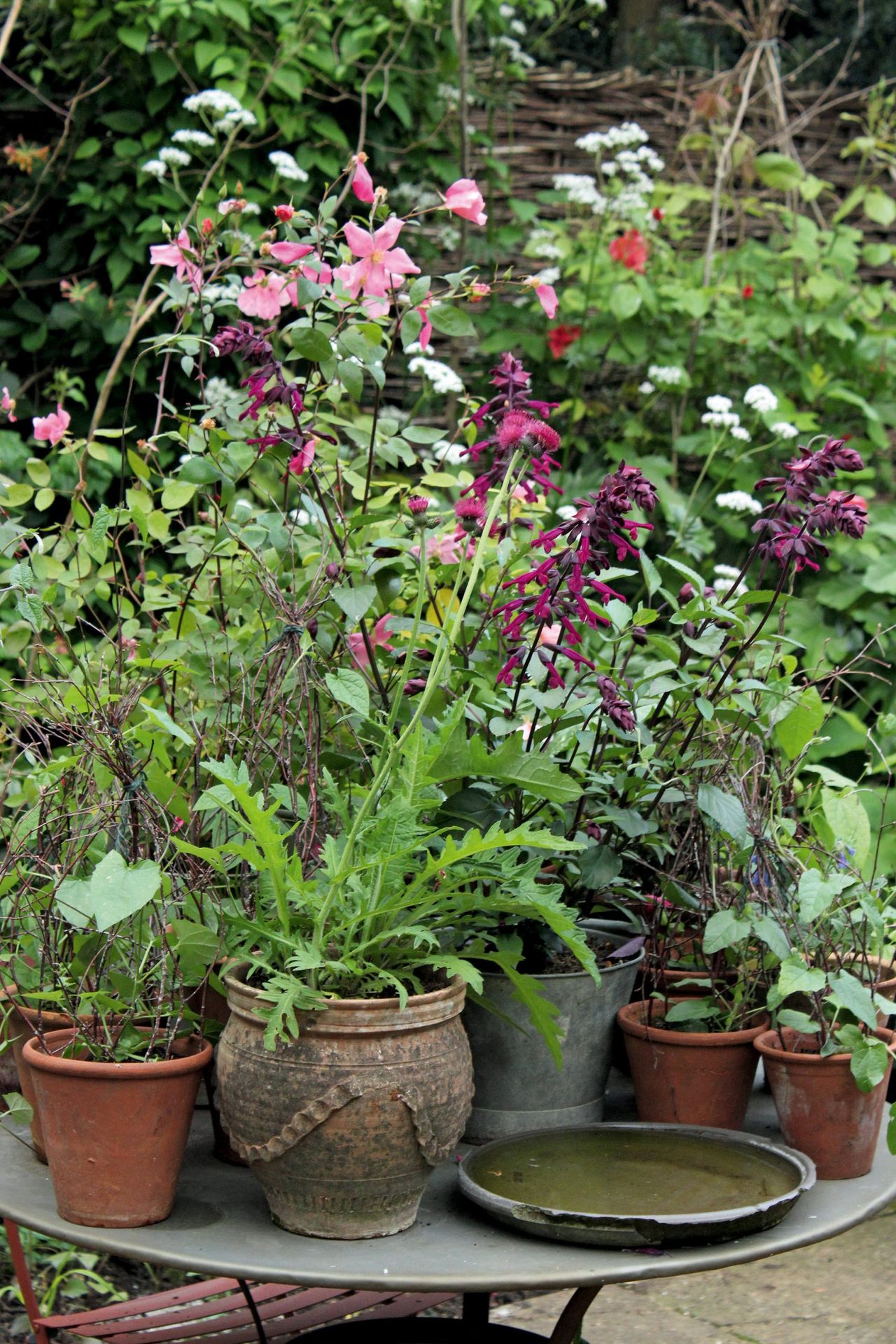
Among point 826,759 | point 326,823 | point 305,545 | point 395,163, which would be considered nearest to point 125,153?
point 395,163

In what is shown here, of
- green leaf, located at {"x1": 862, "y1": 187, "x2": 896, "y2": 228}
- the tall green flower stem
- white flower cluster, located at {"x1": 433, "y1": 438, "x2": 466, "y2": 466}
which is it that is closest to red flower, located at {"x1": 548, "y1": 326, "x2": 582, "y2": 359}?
green leaf, located at {"x1": 862, "y1": 187, "x2": 896, "y2": 228}

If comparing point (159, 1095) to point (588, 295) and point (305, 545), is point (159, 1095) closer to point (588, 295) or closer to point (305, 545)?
point (305, 545)

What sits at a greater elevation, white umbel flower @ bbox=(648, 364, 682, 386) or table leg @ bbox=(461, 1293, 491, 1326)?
white umbel flower @ bbox=(648, 364, 682, 386)

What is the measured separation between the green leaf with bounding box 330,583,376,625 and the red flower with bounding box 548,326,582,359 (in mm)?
2746

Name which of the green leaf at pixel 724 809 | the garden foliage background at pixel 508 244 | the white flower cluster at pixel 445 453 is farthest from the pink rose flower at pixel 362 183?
the garden foliage background at pixel 508 244

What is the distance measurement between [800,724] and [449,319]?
0.57 m

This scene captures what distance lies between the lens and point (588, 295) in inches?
150

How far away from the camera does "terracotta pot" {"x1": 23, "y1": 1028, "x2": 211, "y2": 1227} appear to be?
3.42ft

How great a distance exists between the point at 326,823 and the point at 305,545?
54cm

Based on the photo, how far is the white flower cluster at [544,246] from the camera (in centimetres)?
385

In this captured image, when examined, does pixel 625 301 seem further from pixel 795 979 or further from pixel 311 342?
pixel 795 979

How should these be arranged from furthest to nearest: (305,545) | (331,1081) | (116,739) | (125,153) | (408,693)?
(125,153)
(305,545)
(408,693)
(116,739)
(331,1081)

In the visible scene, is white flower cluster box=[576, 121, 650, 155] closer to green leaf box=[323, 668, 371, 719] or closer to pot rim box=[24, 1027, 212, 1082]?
green leaf box=[323, 668, 371, 719]

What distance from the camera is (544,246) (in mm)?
3861
